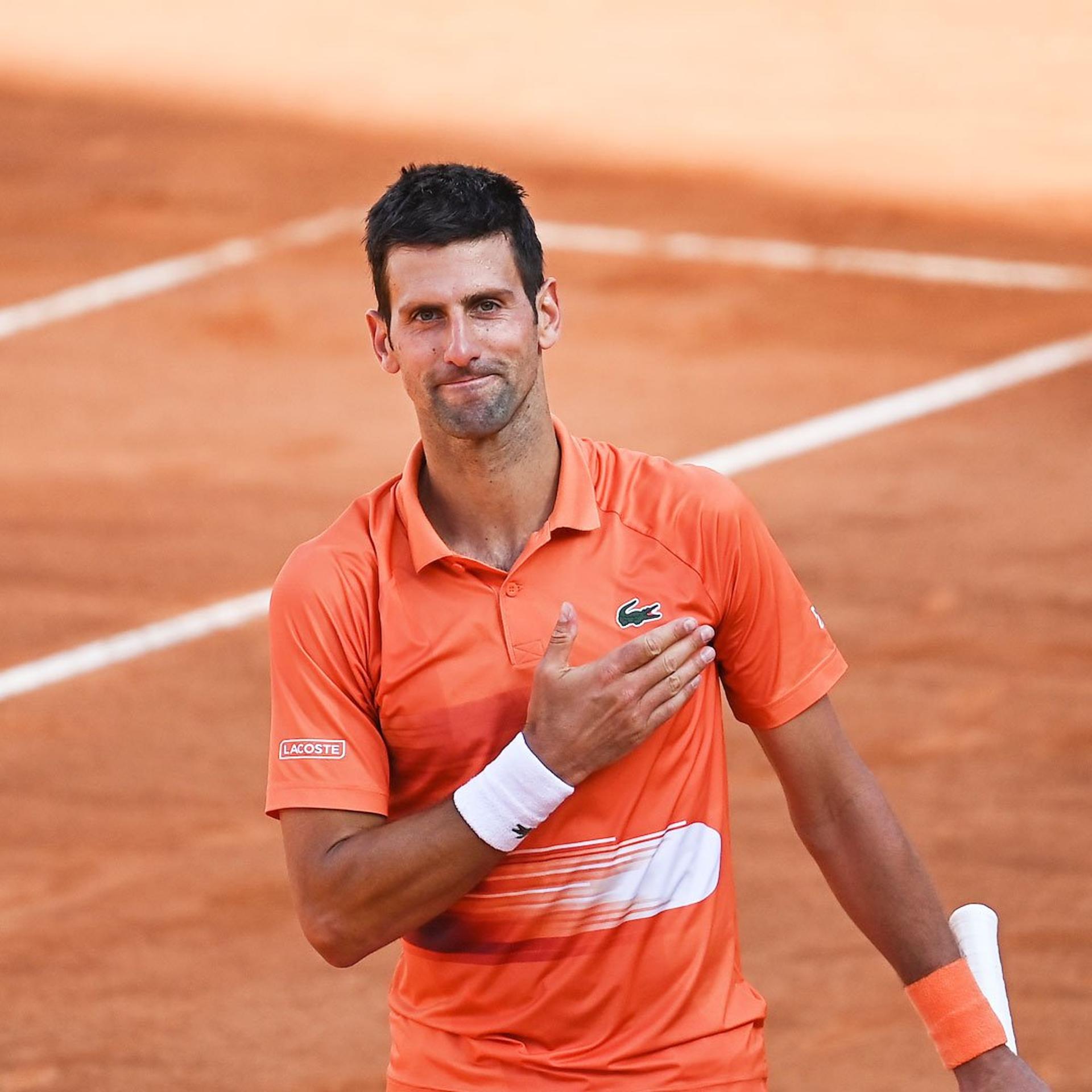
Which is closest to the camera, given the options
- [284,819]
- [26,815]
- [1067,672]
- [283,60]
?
[284,819]

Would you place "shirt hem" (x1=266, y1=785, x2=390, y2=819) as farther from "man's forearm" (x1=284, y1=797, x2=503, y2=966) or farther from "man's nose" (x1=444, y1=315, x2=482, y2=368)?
"man's nose" (x1=444, y1=315, x2=482, y2=368)

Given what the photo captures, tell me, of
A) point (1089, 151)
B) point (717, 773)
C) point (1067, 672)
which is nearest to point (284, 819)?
point (717, 773)

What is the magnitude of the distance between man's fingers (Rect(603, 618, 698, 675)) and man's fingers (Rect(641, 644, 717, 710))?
0.05 metres

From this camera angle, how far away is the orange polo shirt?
377 cm

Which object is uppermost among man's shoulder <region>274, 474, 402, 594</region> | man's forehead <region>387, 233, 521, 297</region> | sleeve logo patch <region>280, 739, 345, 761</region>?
man's forehead <region>387, 233, 521, 297</region>

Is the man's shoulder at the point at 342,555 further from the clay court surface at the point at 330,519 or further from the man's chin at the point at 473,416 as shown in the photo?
the clay court surface at the point at 330,519

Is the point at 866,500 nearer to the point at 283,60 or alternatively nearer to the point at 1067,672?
the point at 1067,672

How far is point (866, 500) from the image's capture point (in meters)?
9.66

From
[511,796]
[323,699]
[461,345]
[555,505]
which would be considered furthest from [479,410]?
[511,796]

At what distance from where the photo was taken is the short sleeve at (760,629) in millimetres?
3904

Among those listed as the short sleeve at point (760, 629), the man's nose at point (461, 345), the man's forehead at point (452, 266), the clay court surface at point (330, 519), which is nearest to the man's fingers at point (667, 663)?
the short sleeve at point (760, 629)

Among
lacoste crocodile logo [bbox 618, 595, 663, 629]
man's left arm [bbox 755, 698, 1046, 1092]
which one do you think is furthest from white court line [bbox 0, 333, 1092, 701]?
lacoste crocodile logo [bbox 618, 595, 663, 629]

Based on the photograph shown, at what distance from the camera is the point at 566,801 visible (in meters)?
3.78

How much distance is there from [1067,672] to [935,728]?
705 mm
